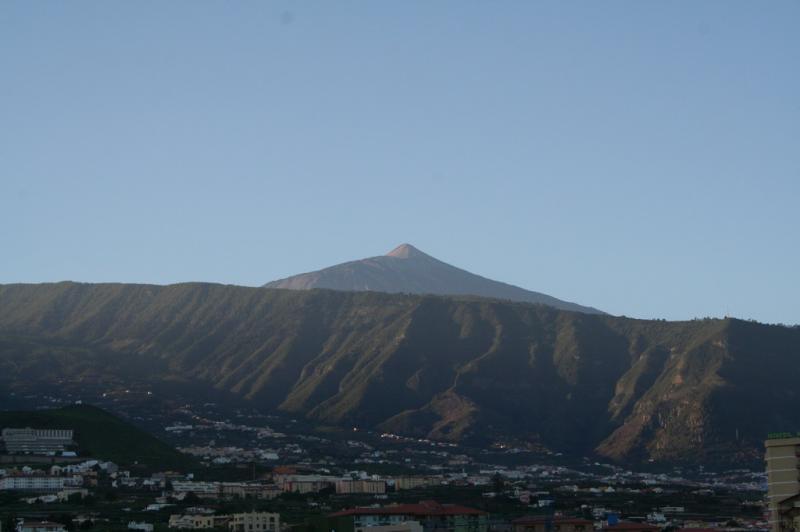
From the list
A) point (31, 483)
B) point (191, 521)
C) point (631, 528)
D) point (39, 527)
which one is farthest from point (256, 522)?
point (31, 483)

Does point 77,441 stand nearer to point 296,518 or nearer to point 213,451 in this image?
point 213,451

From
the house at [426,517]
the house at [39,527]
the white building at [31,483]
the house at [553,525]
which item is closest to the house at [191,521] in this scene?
the house at [39,527]

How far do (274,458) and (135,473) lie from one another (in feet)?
138

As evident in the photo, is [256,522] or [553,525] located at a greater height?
[553,525]

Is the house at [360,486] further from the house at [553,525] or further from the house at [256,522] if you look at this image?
the house at [553,525]

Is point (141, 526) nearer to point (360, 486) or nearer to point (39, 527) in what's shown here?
point (39, 527)

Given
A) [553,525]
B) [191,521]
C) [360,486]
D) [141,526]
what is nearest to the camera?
[141,526]

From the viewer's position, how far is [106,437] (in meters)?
164

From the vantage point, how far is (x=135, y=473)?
Answer: 144250 mm

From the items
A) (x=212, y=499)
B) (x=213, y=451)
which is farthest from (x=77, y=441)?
(x=212, y=499)

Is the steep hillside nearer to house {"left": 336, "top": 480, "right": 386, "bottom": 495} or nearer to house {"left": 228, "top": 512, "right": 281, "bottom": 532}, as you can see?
house {"left": 336, "top": 480, "right": 386, "bottom": 495}

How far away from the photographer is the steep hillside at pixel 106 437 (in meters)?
156

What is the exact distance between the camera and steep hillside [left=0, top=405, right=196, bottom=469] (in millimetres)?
155500

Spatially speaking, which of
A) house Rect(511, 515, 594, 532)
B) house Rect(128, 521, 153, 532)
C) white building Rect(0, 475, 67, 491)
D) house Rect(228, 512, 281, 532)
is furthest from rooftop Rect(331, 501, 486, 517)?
white building Rect(0, 475, 67, 491)
